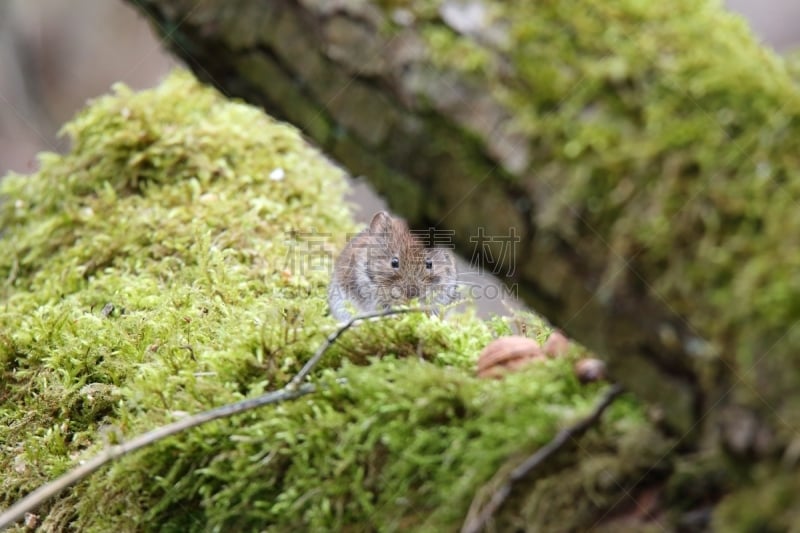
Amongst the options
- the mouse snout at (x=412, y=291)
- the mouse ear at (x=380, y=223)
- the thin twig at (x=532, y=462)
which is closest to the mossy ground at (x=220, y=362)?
the thin twig at (x=532, y=462)

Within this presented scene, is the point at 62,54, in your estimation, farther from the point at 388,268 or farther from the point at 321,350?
the point at 321,350

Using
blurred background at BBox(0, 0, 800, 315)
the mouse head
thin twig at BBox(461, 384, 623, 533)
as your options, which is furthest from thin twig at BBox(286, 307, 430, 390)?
blurred background at BBox(0, 0, 800, 315)

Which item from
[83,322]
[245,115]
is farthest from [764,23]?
[83,322]

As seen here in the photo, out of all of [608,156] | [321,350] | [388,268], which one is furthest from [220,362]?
[388,268]

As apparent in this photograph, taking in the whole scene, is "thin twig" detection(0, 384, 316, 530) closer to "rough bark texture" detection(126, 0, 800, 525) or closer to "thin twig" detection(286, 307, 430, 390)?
"thin twig" detection(286, 307, 430, 390)

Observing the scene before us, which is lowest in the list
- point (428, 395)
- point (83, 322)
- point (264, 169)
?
point (428, 395)

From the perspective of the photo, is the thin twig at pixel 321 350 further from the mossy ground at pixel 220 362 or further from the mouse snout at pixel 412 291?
the mouse snout at pixel 412 291

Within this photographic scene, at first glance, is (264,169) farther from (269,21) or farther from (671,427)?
(671,427)

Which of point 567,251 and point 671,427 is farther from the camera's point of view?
point 671,427
